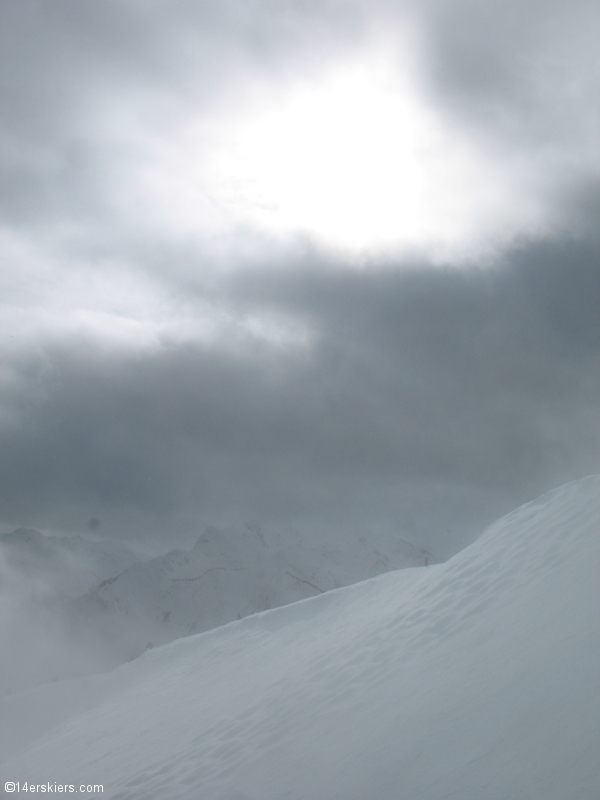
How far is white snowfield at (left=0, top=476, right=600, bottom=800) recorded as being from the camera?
830cm

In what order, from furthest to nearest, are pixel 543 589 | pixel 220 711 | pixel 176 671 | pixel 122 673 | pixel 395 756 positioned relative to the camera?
1. pixel 122 673
2. pixel 176 671
3. pixel 220 711
4. pixel 543 589
5. pixel 395 756

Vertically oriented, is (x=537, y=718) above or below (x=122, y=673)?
below

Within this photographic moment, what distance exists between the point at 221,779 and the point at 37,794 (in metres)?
4.60

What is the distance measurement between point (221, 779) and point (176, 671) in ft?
33.6

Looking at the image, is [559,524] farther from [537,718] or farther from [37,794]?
[37,794]

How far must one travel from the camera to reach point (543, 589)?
12.2 m

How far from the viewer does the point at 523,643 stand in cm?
1066

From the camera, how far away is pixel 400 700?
1089 cm

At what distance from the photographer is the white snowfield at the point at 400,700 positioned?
8.30 m

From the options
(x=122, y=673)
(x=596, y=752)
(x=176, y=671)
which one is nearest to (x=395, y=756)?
(x=596, y=752)

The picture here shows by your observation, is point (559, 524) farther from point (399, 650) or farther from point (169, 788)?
point (169, 788)

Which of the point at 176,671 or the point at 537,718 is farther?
the point at 176,671

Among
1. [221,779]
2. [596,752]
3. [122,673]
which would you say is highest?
[122,673]

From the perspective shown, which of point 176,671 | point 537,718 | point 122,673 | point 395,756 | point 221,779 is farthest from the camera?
point 122,673
